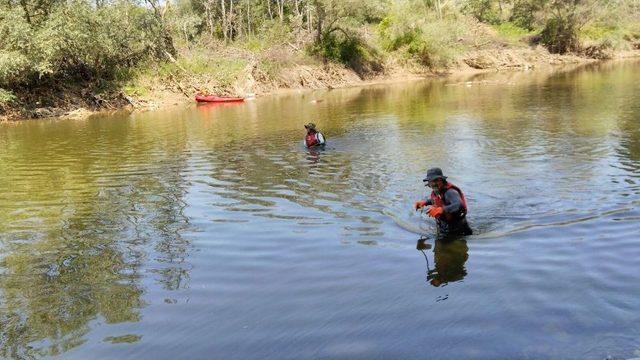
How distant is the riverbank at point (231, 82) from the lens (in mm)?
41844

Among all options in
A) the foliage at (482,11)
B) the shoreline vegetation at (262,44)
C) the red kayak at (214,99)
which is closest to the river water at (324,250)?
the shoreline vegetation at (262,44)

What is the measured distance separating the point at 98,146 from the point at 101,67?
22274 millimetres

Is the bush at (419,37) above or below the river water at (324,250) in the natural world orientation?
above

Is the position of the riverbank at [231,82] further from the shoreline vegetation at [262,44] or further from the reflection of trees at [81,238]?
the reflection of trees at [81,238]

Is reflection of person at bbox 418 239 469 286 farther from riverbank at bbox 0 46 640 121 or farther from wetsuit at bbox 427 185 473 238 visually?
riverbank at bbox 0 46 640 121

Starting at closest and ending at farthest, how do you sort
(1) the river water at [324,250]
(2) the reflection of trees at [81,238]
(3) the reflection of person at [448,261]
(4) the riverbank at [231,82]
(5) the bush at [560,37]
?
(1) the river water at [324,250] < (2) the reflection of trees at [81,238] < (3) the reflection of person at [448,261] < (4) the riverbank at [231,82] < (5) the bush at [560,37]

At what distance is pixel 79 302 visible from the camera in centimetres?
943

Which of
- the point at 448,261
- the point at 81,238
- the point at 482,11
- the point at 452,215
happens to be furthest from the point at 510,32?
the point at 81,238

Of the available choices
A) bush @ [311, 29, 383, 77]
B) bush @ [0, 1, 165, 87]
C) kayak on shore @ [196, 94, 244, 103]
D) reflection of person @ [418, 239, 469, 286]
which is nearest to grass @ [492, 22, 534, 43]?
bush @ [311, 29, 383, 77]

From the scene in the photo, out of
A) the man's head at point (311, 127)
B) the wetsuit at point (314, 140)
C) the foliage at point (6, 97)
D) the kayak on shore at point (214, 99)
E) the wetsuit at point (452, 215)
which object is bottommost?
the wetsuit at point (452, 215)

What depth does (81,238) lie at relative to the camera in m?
12.8

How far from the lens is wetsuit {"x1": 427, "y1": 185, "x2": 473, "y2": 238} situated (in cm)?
1137

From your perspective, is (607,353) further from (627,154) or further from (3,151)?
(3,151)

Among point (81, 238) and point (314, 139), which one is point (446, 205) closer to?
point (81, 238)
